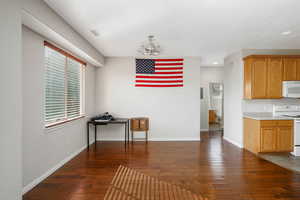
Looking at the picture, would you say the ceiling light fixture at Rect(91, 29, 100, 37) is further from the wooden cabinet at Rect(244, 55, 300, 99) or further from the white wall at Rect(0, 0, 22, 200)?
the wooden cabinet at Rect(244, 55, 300, 99)

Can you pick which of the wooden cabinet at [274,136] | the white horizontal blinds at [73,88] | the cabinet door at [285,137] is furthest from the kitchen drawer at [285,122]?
the white horizontal blinds at [73,88]

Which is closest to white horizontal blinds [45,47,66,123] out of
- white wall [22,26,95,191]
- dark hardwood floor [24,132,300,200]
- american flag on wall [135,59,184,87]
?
white wall [22,26,95,191]

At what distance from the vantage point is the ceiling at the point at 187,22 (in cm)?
246

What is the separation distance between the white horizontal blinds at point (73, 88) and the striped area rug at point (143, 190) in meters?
2.11

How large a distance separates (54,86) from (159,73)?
3.21m

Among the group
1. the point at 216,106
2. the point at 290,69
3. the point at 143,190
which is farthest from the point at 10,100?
the point at 216,106

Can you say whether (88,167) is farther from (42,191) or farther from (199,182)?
(199,182)

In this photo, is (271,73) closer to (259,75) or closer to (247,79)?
(259,75)

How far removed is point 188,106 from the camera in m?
5.62

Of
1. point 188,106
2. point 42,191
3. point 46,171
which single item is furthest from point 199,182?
point 188,106

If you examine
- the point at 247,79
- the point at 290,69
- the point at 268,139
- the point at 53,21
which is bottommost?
the point at 268,139

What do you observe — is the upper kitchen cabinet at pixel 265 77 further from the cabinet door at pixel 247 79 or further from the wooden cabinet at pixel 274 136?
the wooden cabinet at pixel 274 136

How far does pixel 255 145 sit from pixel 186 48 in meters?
3.13

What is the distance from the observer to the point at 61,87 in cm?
362
